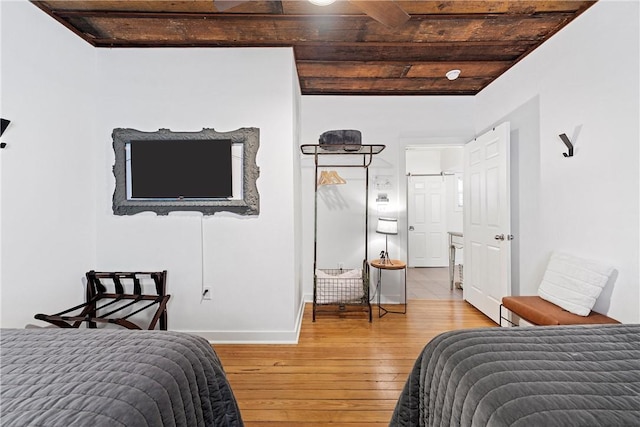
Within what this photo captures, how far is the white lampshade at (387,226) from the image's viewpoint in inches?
127

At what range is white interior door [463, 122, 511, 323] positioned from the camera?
9.13ft

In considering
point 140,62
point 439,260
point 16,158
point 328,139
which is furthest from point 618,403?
point 439,260

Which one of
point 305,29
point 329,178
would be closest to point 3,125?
point 305,29

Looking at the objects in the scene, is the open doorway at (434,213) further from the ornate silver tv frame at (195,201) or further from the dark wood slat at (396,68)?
the ornate silver tv frame at (195,201)

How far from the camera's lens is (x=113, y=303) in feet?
8.23

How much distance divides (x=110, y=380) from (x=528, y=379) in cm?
129

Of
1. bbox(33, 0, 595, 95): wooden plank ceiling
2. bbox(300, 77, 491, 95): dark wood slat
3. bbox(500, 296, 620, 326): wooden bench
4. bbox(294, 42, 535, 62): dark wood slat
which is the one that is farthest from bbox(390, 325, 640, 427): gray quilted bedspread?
bbox(300, 77, 491, 95): dark wood slat

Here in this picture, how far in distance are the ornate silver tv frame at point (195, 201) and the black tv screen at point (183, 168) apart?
2.0 inches

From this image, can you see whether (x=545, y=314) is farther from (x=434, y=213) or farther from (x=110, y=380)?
(x=434, y=213)

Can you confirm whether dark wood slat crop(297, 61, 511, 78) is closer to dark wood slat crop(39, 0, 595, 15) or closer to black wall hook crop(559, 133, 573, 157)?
dark wood slat crop(39, 0, 595, 15)

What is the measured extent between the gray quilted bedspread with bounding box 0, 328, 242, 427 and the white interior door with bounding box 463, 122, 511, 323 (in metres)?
2.77

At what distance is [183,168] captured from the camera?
8.14ft

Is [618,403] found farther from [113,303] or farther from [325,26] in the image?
[113,303]

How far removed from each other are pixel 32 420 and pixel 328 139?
2.80m
